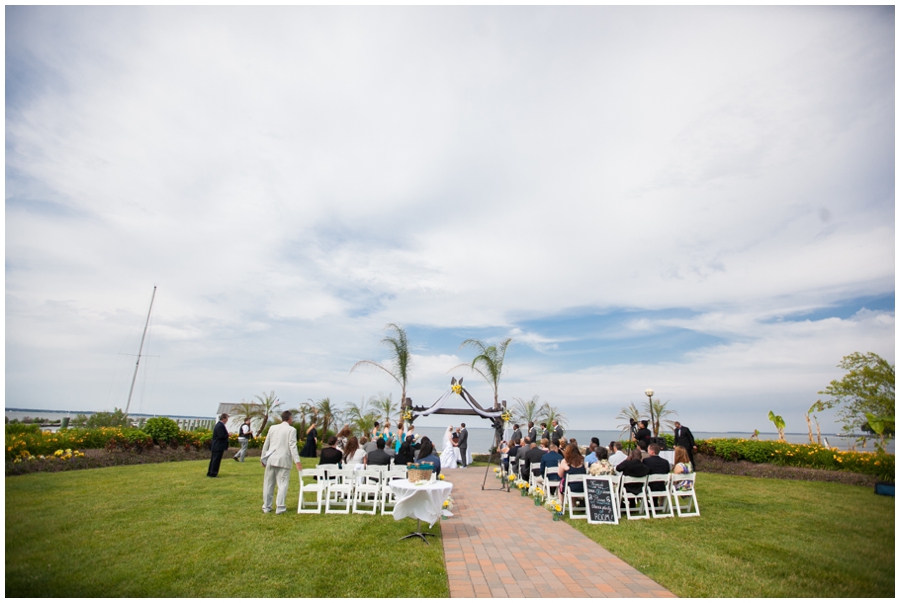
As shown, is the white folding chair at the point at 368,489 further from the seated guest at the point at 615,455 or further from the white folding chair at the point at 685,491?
the white folding chair at the point at 685,491

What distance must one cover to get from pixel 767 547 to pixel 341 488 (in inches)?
265

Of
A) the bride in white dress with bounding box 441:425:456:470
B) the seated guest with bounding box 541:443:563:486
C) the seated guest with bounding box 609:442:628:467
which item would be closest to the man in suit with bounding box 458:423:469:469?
the bride in white dress with bounding box 441:425:456:470

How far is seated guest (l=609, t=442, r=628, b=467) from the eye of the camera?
10164 mm

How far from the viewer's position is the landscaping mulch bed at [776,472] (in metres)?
12.6

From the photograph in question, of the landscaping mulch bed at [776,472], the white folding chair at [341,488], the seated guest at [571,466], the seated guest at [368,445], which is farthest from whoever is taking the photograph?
the landscaping mulch bed at [776,472]

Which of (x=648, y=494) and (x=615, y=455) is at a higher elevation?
(x=615, y=455)

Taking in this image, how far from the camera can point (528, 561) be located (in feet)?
18.8

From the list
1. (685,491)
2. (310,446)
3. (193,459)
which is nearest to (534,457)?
(685,491)

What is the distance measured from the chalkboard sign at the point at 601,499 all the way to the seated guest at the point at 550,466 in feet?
5.29

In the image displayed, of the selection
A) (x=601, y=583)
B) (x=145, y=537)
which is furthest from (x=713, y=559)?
(x=145, y=537)

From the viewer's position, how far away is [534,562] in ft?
18.7

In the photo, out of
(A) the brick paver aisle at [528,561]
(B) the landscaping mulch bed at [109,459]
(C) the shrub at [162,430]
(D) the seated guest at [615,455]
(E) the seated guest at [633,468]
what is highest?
(C) the shrub at [162,430]

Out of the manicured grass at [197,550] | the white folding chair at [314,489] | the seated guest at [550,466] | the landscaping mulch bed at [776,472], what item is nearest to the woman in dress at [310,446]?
the manicured grass at [197,550]

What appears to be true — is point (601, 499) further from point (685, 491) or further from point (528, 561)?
point (528, 561)
